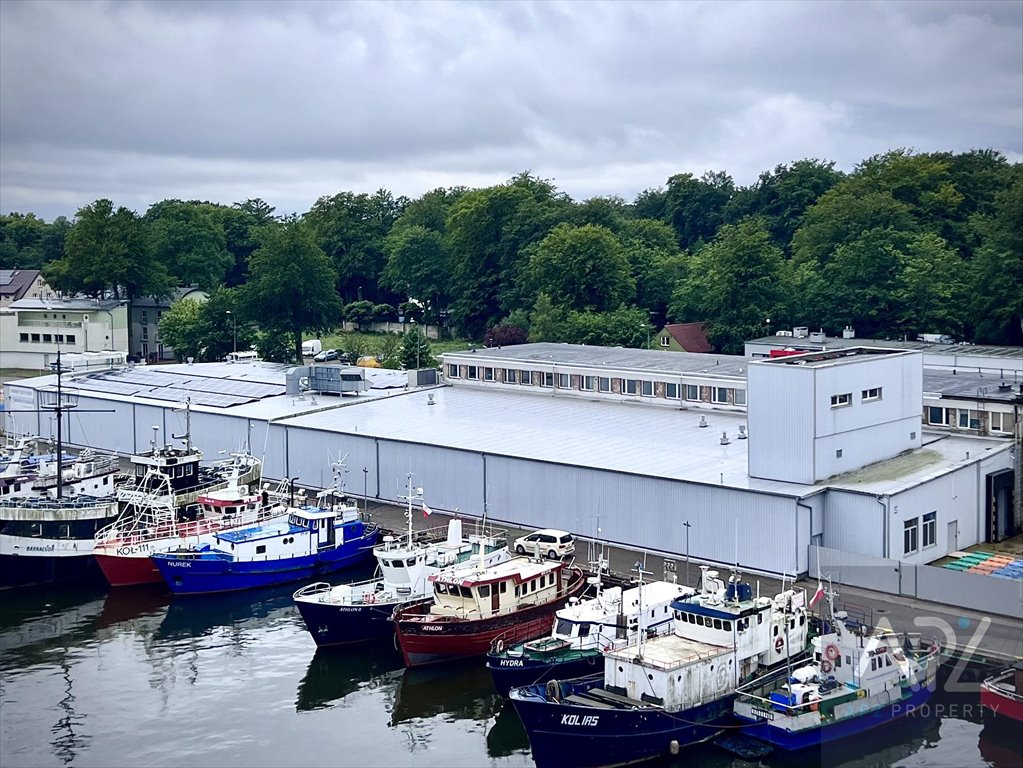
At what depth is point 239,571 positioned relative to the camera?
4912 cm

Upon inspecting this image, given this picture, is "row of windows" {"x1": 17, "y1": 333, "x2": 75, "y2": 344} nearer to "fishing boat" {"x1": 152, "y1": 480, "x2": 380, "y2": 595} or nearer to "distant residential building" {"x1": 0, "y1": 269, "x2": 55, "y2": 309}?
"distant residential building" {"x1": 0, "y1": 269, "x2": 55, "y2": 309}

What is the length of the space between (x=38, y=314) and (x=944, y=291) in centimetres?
7234

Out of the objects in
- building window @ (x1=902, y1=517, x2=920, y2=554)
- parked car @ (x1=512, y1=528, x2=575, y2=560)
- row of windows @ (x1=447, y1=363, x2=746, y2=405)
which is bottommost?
parked car @ (x1=512, y1=528, x2=575, y2=560)

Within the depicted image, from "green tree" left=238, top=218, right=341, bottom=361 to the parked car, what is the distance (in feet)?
186

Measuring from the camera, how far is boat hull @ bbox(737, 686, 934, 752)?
32.9 m

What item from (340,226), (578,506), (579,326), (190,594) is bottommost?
(190,594)

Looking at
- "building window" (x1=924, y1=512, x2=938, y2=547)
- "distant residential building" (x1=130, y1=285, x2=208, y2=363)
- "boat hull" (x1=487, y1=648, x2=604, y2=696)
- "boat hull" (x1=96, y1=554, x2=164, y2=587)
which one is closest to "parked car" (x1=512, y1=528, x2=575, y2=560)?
"boat hull" (x1=487, y1=648, x2=604, y2=696)

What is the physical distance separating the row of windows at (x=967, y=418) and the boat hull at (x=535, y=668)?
2296 cm

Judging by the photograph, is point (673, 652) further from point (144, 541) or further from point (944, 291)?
point (944, 291)

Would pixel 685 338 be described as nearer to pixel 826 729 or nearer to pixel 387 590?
pixel 387 590

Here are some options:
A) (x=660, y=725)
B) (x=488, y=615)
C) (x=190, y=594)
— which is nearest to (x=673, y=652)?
(x=660, y=725)

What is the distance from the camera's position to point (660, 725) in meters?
32.8

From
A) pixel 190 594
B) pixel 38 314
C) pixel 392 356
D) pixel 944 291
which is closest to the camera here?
pixel 190 594

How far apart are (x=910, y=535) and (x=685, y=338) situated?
2031 inches
